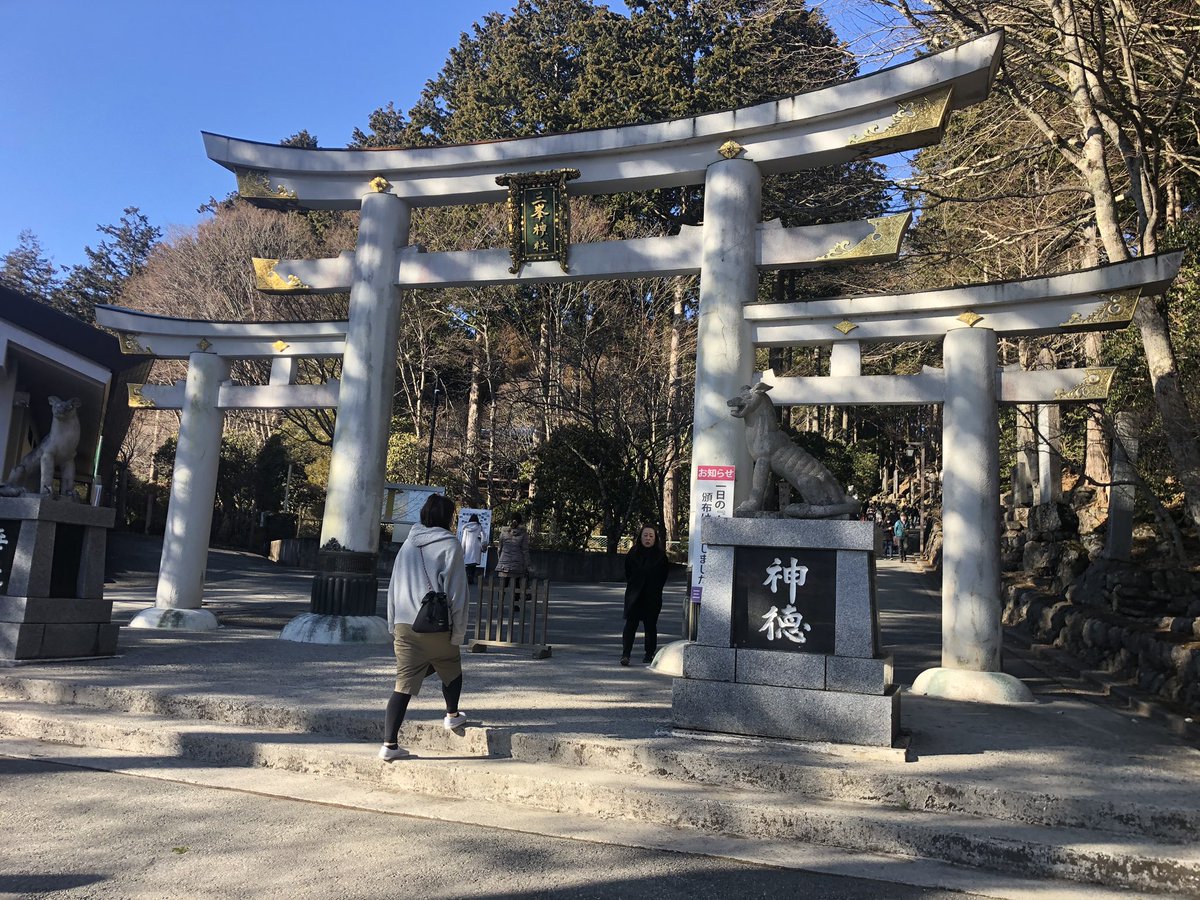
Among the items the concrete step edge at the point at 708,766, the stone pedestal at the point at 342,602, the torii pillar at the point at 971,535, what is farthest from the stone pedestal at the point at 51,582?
the torii pillar at the point at 971,535

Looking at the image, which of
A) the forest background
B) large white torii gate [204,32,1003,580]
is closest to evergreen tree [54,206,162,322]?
the forest background

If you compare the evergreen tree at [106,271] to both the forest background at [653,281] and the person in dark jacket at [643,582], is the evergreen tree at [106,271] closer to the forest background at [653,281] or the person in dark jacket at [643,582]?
the forest background at [653,281]

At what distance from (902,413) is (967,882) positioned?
33681mm

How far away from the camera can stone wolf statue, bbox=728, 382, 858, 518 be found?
6000 mm

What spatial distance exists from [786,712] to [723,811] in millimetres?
1202

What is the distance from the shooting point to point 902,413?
3550cm

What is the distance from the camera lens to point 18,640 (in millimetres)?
7527

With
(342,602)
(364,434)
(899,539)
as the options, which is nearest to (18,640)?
(342,602)

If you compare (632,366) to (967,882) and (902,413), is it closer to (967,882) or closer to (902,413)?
(902,413)

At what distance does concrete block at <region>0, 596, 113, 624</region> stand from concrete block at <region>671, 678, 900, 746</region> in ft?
19.3

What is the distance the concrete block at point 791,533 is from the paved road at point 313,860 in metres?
2.30

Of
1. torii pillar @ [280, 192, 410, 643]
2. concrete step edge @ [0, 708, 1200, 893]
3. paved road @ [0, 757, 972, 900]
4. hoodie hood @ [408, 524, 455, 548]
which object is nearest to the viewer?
paved road @ [0, 757, 972, 900]

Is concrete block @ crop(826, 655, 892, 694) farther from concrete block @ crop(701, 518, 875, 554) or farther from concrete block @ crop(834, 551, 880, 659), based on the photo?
concrete block @ crop(701, 518, 875, 554)

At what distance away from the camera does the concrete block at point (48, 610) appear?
7.60 meters
